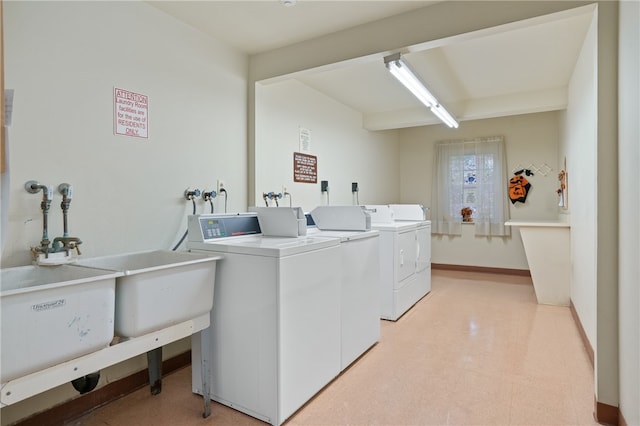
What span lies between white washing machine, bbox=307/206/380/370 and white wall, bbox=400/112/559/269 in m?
3.71

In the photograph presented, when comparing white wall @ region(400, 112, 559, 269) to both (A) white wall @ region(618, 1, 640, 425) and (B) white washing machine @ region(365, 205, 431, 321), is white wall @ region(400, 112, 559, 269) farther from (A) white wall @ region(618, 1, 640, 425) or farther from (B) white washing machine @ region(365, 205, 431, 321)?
(A) white wall @ region(618, 1, 640, 425)

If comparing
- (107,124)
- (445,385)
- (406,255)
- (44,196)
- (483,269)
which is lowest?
(445,385)

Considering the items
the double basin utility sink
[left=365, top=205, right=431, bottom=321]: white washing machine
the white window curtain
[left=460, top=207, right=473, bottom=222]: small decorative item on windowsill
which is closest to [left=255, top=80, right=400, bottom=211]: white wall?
[left=365, top=205, right=431, bottom=321]: white washing machine

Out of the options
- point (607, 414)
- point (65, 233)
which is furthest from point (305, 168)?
point (607, 414)

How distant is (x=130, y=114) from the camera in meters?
2.29

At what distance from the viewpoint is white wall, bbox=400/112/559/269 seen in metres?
5.47

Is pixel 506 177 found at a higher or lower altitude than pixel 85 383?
higher

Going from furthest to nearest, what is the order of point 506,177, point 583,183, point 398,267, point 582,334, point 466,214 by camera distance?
point 466,214
point 506,177
point 398,267
point 582,334
point 583,183

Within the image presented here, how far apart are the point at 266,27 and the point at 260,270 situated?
1863mm

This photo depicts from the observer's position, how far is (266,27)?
8.82 ft

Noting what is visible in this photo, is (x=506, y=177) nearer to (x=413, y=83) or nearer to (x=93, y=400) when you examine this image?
(x=413, y=83)

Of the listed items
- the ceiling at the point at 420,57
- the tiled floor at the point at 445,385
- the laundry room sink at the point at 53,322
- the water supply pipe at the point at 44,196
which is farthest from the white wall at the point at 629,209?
the water supply pipe at the point at 44,196

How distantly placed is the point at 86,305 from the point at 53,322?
116 mm

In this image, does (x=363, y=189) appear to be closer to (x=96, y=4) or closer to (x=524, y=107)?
(x=524, y=107)
